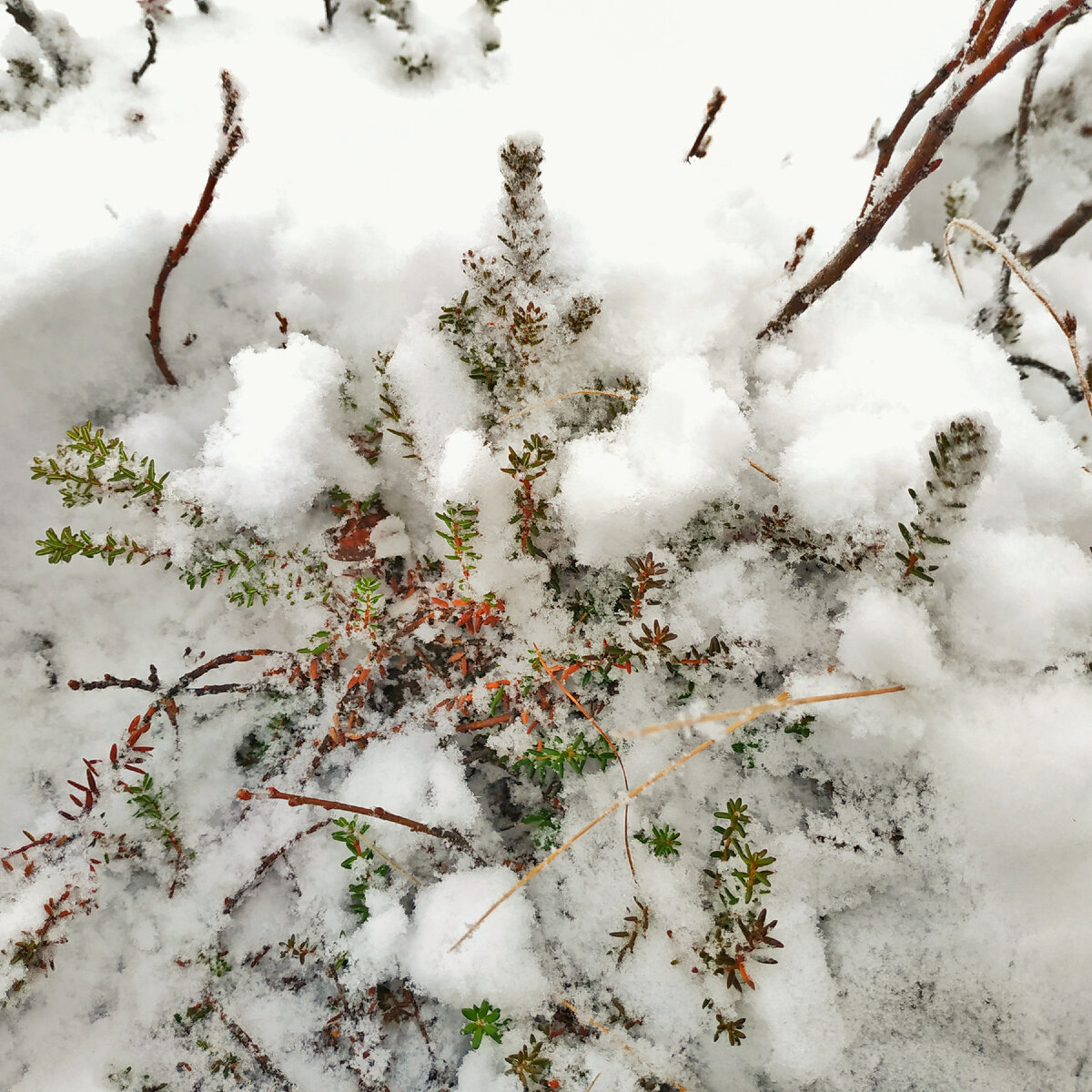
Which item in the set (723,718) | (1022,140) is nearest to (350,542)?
(723,718)

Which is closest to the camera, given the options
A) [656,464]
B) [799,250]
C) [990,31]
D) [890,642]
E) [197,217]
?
[990,31]

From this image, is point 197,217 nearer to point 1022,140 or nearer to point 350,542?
point 350,542

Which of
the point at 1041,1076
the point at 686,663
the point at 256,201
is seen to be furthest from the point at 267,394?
the point at 1041,1076

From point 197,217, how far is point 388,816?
177cm

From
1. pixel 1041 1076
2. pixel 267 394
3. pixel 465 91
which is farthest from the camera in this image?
pixel 465 91

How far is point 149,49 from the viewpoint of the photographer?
2367 millimetres

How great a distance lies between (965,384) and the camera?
1.89 m

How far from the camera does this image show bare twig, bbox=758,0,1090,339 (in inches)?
55.8

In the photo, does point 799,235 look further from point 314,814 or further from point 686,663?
point 314,814

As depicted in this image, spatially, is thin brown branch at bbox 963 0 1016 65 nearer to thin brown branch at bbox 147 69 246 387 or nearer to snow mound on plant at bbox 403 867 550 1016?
thin brown branch at bbox 147 69 246 387

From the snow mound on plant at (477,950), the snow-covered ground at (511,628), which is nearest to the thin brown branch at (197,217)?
the snow-covered ground at (511,628)

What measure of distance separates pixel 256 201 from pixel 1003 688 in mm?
2545

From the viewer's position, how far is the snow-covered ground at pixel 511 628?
5.56 ft

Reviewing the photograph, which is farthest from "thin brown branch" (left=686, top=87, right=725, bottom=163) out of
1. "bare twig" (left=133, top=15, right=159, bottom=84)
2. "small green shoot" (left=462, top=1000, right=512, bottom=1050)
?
"small green shoot" (left=462, top=1000, right=512, bottom=1050)
